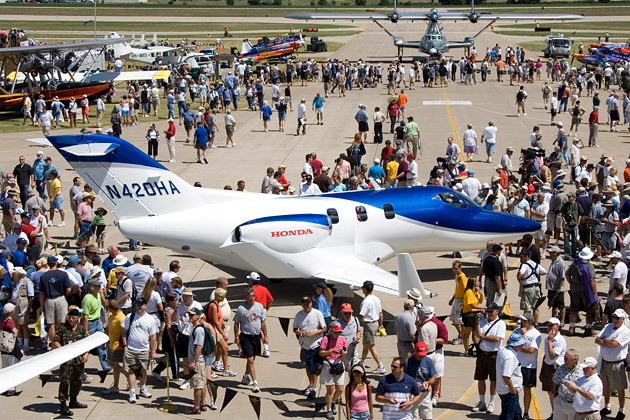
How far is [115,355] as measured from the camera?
13016 millimetres

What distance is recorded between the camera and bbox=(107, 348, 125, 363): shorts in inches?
512

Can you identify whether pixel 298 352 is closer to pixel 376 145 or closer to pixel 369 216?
pixel 369 216

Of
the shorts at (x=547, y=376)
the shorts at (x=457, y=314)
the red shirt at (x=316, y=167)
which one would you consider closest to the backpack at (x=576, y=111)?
the red shirt at (x=316, y=167)

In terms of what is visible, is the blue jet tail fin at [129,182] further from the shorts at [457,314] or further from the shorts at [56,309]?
the shorts at [457,314]

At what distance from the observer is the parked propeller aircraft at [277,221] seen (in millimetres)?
17047

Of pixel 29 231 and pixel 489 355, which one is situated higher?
pixel 29 231

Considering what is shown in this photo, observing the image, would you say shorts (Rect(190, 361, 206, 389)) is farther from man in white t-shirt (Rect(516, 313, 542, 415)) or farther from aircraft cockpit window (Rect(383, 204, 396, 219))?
aircraft cockpit window (Rect(383, 204, 396, 219))

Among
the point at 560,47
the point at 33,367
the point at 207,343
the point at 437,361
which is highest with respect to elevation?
the point at 560,47

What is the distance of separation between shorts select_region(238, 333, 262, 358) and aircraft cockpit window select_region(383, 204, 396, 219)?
5569 mm

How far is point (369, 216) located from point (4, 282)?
24.2ft

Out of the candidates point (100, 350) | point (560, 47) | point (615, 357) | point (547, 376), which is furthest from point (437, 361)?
point (560, 47)

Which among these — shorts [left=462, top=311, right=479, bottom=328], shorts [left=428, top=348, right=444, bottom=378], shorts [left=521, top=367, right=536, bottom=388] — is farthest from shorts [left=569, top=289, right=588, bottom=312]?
shorts [left=428, top=348, right=444, bottom=378]

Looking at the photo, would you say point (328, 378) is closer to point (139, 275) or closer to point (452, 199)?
point (139, 275)

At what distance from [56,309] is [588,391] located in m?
8.65
